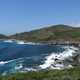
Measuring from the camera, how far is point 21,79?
21.6 metres

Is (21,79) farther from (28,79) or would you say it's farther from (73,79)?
(73,79)

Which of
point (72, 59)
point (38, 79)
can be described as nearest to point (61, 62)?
point (72, 59)

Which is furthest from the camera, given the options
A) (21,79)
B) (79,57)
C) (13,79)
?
(79,57)

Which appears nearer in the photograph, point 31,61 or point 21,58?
point 31,61

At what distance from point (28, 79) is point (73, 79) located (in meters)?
3.07

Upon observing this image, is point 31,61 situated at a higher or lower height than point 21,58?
lower

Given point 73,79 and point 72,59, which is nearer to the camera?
point 73,79

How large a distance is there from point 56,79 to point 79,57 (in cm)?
3153

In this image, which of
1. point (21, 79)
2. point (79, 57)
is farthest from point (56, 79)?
point (79, 57)

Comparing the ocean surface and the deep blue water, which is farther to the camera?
the deep blue water

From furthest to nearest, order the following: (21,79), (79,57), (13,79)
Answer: (79,57)
(21,79)
(13,79)

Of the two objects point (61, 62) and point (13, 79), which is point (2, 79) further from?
point (61, 62)

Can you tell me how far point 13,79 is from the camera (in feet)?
66.3

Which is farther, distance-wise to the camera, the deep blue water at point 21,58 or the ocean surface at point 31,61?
the deep blue water at point 21,58
